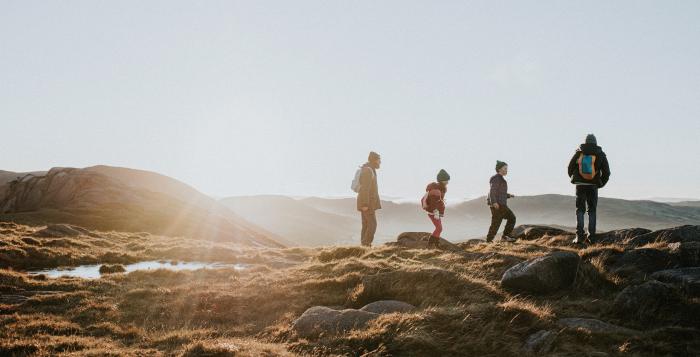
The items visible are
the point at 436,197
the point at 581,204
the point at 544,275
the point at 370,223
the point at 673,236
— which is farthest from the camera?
the point at 370,223

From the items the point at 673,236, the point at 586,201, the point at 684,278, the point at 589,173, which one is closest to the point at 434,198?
the point at 586,201

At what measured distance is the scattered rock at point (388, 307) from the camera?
28.9 ft

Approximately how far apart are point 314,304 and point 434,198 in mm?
6846

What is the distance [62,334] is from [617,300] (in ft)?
35.1

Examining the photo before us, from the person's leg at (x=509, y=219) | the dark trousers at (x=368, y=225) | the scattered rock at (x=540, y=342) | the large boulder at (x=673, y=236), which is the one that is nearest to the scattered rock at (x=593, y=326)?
the scattered rock at (x=540, y=342)

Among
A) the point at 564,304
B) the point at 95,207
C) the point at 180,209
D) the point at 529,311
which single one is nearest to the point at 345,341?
the point at 529,311

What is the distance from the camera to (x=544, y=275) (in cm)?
939

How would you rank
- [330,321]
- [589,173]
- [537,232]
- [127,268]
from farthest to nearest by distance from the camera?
[537,232]
[127,268]
[589,173]
[330,321]

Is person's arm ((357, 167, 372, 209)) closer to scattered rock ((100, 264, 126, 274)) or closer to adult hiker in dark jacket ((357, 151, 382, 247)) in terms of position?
adult hiker in dark jacket ((357, 151, 382, 247))

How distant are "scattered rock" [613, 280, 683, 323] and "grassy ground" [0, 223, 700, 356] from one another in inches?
10.5

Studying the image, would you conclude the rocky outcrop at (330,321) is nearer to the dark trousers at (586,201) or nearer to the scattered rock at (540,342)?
the scattered rock at (540,342)

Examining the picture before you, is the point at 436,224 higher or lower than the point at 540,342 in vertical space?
higher

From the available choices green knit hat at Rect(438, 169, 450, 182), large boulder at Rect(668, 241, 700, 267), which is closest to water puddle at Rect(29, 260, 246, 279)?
green knit hat at Rect(438, 169, 450, 182)

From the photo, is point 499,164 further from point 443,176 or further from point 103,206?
point 103,206
